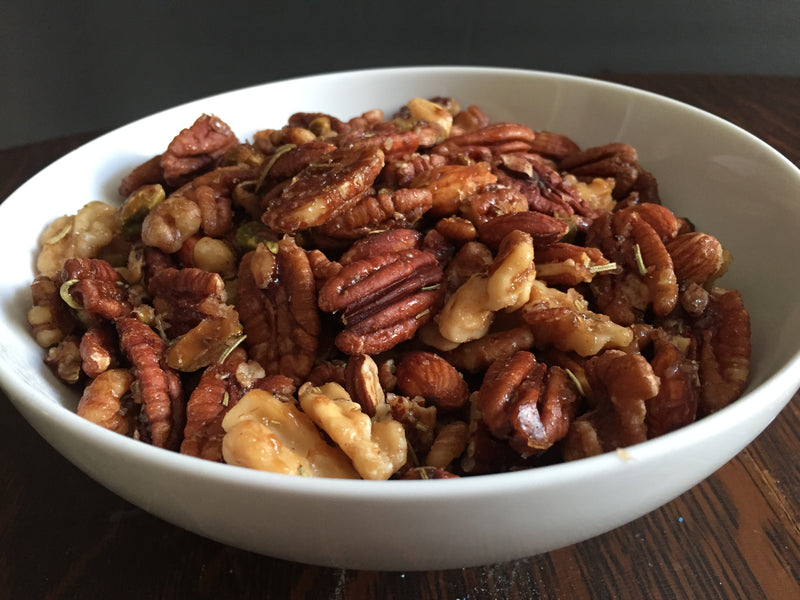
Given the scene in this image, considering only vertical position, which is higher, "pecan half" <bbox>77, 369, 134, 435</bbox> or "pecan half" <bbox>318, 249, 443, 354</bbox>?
"pecan half" <bbox>318, 249, 443, 354</bbox>

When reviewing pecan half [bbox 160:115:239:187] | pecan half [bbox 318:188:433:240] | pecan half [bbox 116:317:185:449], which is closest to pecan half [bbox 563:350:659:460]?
pecan half [bbox 318:188:433:240]

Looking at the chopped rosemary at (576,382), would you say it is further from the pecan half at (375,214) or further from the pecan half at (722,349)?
the pecan half at (375,214)

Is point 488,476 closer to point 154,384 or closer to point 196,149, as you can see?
point 154,384

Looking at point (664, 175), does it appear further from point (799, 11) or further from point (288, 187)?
point (799, 11)

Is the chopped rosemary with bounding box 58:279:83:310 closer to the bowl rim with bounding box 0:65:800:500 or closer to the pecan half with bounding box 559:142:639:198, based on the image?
the bowl rim with bounding box 0:65:800:500

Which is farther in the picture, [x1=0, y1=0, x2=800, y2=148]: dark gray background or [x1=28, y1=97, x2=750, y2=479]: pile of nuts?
[x1=0, y1=0, x2=800, y2=148]: dark gray background

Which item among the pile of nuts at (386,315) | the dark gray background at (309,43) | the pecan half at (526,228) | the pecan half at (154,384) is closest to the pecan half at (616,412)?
the pile of nuts at (386,315)
